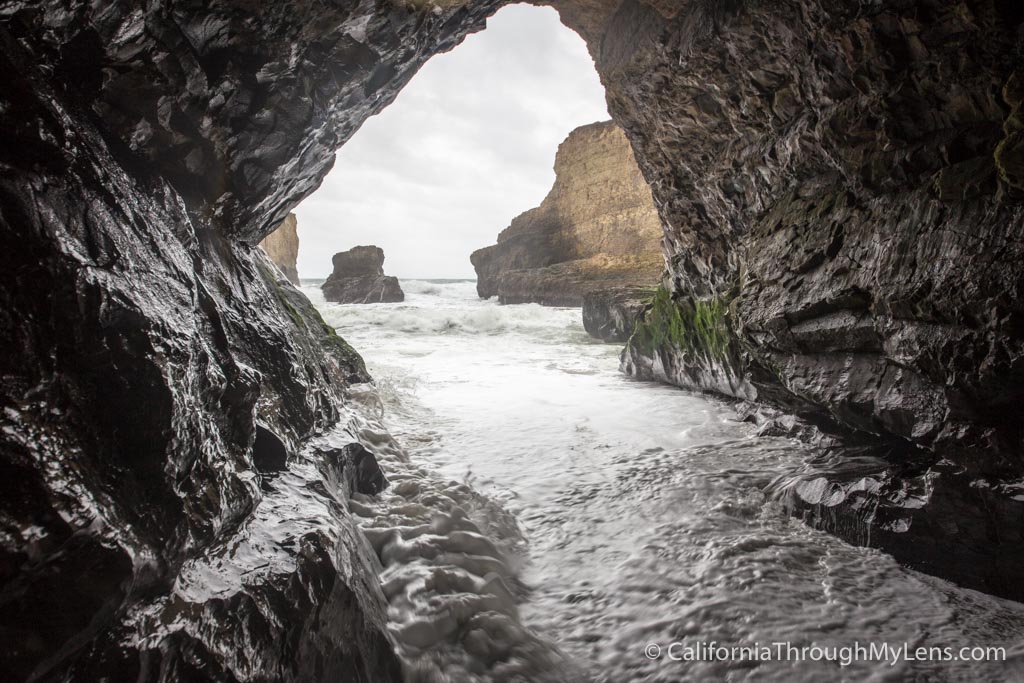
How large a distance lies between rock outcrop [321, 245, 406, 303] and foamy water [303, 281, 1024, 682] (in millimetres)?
22822

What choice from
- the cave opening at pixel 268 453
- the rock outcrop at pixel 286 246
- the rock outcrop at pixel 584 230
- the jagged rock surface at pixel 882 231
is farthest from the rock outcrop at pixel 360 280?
the cave opening at pixel 268 453

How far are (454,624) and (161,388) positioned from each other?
4.88ft

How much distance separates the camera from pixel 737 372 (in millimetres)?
5406

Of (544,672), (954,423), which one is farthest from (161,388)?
(954,423)

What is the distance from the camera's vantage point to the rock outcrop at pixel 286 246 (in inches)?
1390

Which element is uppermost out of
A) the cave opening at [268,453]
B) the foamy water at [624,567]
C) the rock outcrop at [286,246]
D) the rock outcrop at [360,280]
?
the rock outcrop at [286,246]

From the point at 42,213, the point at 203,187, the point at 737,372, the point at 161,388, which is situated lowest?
the point at 737,372

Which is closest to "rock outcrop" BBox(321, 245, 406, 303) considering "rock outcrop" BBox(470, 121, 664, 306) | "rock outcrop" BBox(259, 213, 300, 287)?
"rock outcrop" BBox(470, 121, 664, 306)

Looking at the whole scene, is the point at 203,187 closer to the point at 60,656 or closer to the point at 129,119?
the point at 129,119

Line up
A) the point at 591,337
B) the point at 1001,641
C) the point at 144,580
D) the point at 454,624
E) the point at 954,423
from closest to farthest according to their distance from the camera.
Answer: the point at 144,580 → the point at 1001,641 → the point at 454,624 → the point at 954,423 → the point at 591,337

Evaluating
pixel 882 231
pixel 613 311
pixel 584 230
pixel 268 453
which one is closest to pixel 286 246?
pixel 584 230

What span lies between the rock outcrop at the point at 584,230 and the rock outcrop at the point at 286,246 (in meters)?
18.4

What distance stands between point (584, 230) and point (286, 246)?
24640mm

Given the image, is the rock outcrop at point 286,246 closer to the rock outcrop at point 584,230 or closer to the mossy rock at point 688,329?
the rock outcrop at point 584,230
